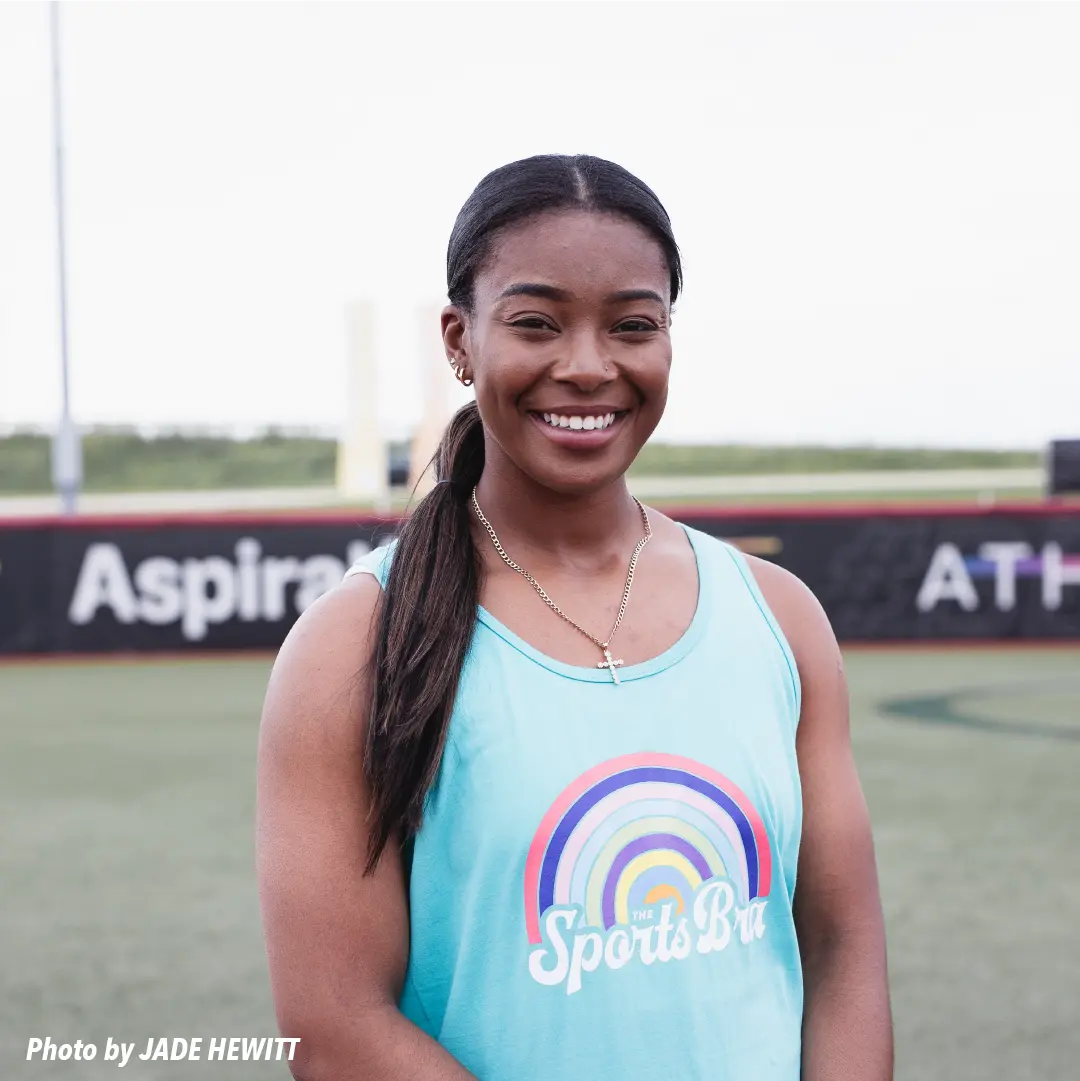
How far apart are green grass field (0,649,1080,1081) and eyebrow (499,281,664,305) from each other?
2.43 meters

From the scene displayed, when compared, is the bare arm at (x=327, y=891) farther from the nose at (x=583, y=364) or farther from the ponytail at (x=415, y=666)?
the nose at (x=583, y=364)

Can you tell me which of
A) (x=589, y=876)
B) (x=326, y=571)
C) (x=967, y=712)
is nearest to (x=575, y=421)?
(x=589, y=876)

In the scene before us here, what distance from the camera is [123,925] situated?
4.29m

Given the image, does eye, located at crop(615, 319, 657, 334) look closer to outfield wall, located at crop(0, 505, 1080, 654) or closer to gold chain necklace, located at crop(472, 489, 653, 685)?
gold chain necklace, located at crop(472, 489, 653, 685)

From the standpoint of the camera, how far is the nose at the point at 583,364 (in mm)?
1388

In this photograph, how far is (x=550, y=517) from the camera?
4.94 ft

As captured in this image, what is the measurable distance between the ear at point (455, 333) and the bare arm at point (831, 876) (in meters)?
0.41

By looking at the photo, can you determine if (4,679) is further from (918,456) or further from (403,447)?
(918,456)

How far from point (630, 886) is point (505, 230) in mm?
647

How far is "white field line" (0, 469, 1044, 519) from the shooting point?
37625mm

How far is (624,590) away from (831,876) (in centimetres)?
38

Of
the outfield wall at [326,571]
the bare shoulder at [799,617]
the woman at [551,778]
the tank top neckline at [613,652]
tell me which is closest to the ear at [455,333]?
the woman at [551,778]

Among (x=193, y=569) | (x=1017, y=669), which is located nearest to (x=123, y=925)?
(x=193, y=569)

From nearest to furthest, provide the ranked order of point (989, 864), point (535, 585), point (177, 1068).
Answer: point (535, 585), point (177, 1068), point (989, 864)
